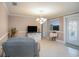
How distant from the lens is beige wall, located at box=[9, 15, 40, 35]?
25.4 feet

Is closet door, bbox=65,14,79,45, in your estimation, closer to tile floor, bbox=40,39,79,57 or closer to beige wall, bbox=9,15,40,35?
tile floor, bbox=40,39,79,57

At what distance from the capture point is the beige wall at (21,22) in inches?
305

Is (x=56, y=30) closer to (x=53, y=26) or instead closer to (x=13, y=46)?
(x=53, y=26)

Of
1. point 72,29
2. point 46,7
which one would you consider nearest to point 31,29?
point 72,29

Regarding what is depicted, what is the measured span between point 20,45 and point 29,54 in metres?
0.42

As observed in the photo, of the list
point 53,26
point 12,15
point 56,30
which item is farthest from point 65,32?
point 12,15

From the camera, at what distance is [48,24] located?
29.1 feet

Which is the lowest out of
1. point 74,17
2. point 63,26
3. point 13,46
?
point 13,46

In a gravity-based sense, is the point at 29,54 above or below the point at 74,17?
below

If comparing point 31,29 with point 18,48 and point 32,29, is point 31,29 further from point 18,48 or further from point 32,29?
point 18,48

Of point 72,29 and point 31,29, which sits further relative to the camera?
point 31,29

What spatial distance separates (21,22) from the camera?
799 cm

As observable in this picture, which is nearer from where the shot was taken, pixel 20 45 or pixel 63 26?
pixel 20 45

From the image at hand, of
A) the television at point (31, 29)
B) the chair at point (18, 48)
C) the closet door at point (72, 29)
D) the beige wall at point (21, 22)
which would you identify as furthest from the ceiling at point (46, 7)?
the television at point (31, 29)
